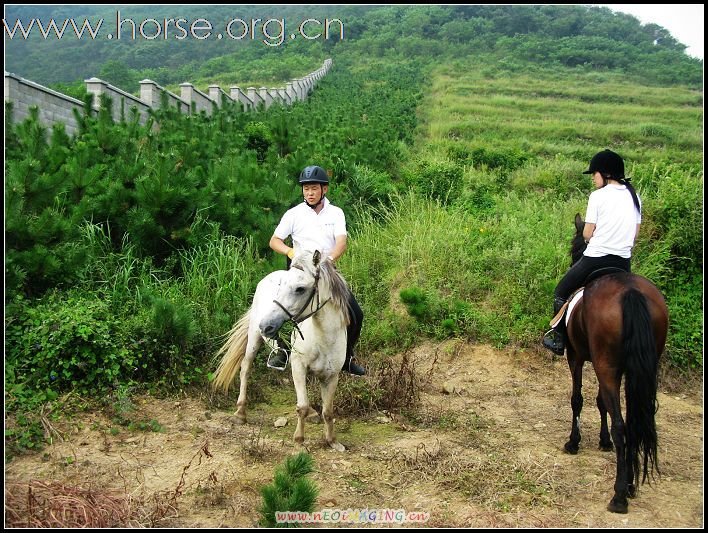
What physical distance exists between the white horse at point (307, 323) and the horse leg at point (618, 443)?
7.45 ft

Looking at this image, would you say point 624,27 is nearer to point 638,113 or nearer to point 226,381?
point 638,113

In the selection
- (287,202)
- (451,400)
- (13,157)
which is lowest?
(451,400)

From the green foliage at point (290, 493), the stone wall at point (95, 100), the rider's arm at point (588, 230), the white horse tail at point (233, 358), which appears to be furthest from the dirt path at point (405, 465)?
the stone wall at point (95, 100)

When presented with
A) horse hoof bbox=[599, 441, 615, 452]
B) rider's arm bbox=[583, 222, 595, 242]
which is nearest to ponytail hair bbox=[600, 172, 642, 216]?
rider's arm bbox=[583, 222, 595, 242]

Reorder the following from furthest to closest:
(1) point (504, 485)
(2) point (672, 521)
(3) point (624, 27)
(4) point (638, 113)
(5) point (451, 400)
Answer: (3) point (624, 27) < (4) point (638, 113) < (5) point (451, 400) < (1) point (504, 485) < (2) point (672, 521)

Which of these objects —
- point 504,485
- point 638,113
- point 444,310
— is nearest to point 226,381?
point 504,485

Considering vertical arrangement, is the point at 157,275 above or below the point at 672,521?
above

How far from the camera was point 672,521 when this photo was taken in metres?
4.55

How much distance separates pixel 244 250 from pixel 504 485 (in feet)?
16.3

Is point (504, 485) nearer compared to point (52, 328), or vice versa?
point (504, 485)

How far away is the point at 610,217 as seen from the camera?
5484 mm

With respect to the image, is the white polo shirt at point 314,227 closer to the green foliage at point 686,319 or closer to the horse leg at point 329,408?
the horse leg at point 329,408

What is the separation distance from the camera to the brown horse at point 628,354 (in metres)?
4.77

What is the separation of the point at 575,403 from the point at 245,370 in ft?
10.8
